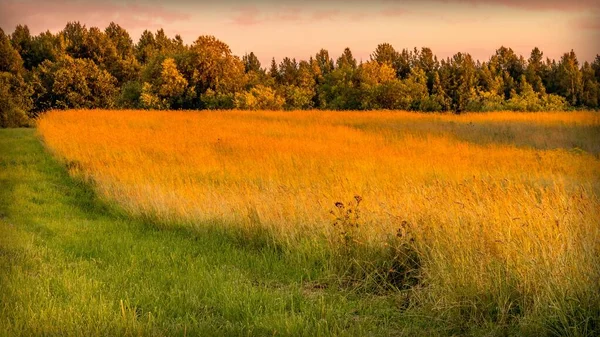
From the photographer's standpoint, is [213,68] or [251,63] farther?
[251,63]

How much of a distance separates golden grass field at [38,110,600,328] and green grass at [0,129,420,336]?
612 mm

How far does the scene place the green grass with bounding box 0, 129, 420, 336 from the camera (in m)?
4.76

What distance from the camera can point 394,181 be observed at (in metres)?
12.1

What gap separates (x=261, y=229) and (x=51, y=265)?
2867 millimetres

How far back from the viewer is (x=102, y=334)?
4535 millimetres

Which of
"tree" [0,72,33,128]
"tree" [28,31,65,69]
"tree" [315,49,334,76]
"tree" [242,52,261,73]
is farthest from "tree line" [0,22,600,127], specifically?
"tree" [242,52,261,73]

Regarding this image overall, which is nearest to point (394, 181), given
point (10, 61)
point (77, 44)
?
point (10, 61)

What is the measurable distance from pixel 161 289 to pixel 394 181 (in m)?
7.23

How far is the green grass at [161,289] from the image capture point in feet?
15.6

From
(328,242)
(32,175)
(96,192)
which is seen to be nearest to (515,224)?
(328,242)

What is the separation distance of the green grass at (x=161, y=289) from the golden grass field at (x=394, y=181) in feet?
2.01

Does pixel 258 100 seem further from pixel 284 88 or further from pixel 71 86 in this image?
pixel 71 86

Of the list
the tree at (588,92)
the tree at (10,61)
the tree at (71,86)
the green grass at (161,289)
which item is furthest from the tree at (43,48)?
the green grass at (161,289)

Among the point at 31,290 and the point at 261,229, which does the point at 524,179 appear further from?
the point at 31,290
